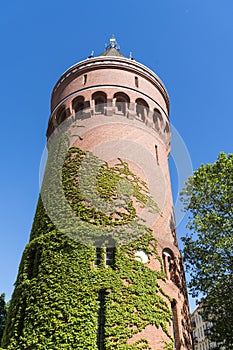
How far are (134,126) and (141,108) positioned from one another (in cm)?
172

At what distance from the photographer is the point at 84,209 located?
15.3 meters

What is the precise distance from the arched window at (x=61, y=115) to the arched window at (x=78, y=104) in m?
Answer: 0.83

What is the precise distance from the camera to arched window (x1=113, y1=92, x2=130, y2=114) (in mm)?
19984

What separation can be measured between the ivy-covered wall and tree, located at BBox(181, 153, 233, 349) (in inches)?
117

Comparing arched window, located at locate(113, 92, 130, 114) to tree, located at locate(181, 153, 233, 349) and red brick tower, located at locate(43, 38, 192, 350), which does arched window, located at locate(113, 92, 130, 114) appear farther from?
tree, located at locate(181, 153, 233, 349)

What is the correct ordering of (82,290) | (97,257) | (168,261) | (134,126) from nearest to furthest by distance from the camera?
(82,290) < (97,257) < (168,261) < (134,126)

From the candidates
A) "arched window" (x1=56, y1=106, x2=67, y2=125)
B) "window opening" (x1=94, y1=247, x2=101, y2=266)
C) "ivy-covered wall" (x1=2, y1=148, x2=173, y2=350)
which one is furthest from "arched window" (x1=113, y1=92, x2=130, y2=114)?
"window opening" (x1=94, y1=247, x2=101, y2=266)

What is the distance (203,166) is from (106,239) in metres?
7.49

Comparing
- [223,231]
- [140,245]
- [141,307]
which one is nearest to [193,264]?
[223,231]

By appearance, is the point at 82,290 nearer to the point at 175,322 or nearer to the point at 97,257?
the point at 97,257

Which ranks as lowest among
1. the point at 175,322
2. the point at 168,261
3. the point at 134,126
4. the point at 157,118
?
the point at 175,322

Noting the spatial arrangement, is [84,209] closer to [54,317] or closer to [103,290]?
[103,290]

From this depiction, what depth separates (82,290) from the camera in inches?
508

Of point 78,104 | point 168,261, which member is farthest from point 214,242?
point 78,104
